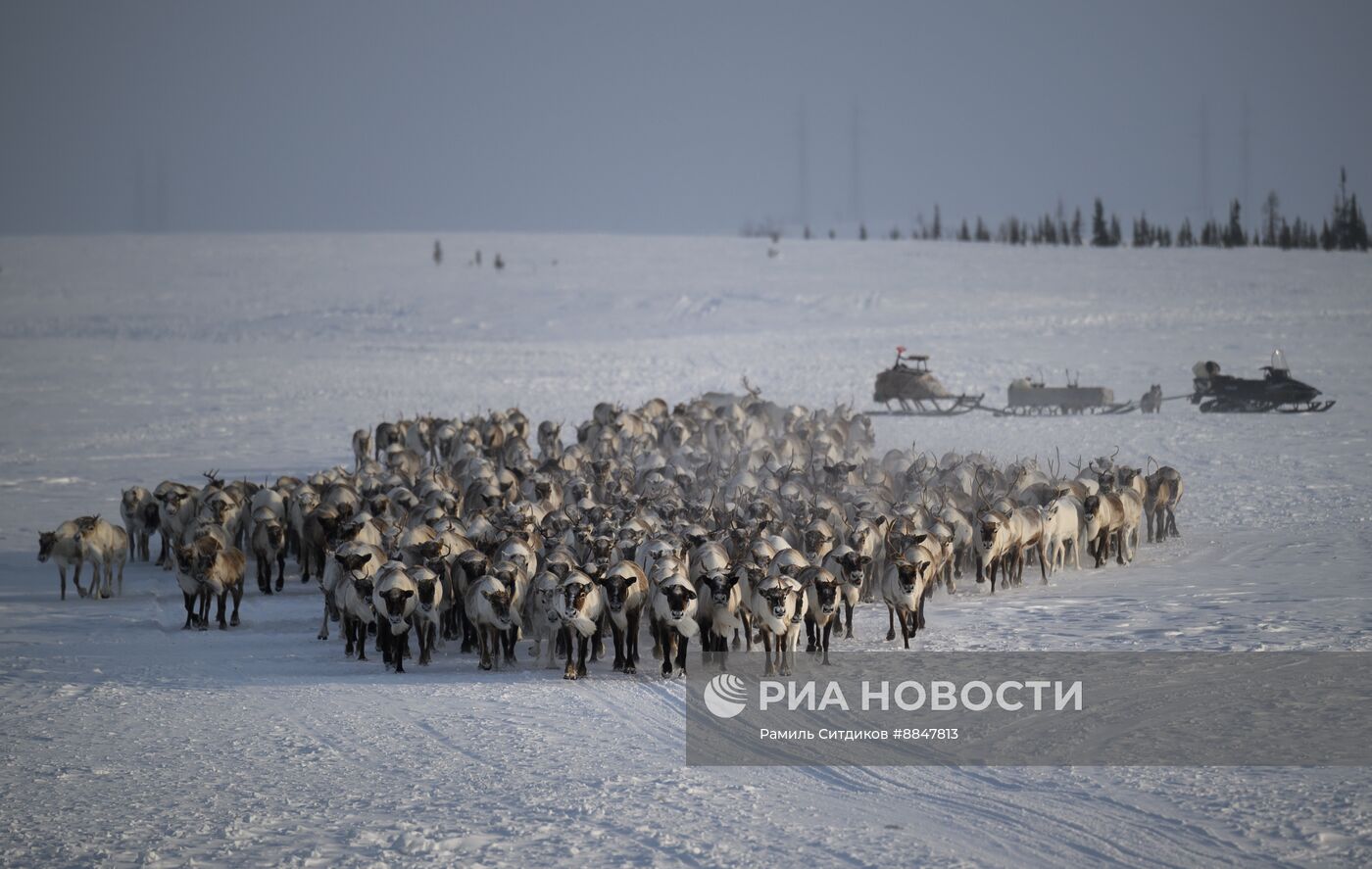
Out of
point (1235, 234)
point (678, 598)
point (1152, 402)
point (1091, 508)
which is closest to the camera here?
point (678, 598)

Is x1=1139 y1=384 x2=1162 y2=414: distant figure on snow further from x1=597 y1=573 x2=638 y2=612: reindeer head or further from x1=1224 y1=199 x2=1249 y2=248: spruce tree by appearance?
x1=1224 y1=199 x2=1249 y2=248: spruce tree

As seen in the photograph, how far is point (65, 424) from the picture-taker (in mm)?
38781

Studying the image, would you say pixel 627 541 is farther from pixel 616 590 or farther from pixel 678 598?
pixel 678 598

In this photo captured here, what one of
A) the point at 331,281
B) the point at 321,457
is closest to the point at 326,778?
the point at 321,457

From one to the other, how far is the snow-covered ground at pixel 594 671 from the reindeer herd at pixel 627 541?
0.58m

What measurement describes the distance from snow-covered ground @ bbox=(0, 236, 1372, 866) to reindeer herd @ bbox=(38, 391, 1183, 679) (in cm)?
58

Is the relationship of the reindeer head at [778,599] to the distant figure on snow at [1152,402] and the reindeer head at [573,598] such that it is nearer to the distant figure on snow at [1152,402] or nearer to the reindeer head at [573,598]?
the reindeer head at [573,598]

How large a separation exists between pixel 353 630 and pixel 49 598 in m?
5.72

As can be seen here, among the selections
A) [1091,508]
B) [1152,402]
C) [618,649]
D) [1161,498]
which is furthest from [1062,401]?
[618,649]

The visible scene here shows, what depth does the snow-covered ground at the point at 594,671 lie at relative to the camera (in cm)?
1045

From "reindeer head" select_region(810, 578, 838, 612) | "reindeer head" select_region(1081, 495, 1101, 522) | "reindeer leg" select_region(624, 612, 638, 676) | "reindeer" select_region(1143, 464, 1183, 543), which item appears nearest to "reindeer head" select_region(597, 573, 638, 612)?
"reindeer leg" select_region(624, 612, 638, 676)

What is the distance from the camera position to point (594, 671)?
1550 cm

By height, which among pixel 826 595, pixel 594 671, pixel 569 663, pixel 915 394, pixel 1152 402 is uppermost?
pixel 915 394

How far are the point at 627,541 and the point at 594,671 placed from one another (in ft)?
7.62
